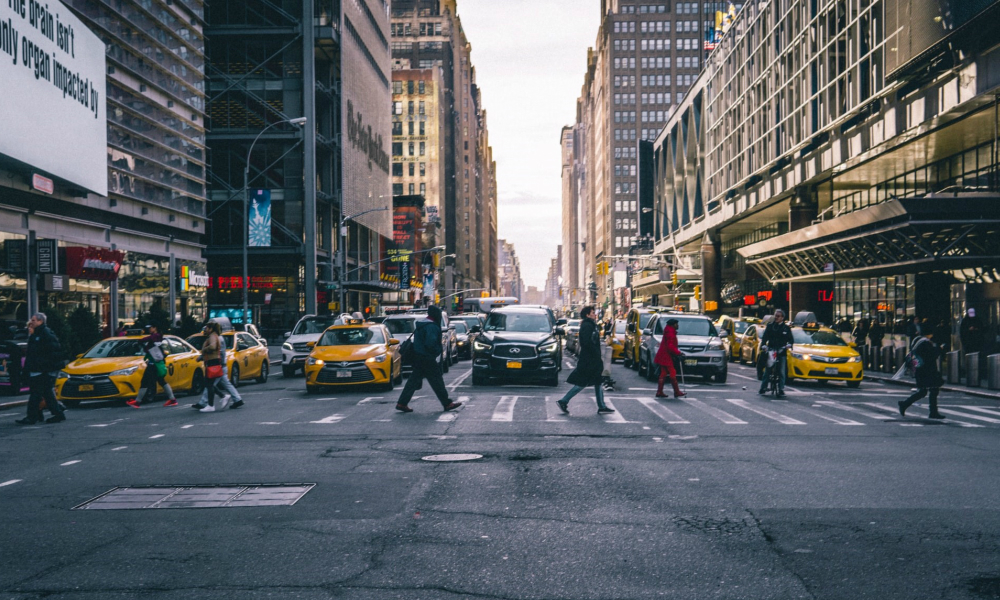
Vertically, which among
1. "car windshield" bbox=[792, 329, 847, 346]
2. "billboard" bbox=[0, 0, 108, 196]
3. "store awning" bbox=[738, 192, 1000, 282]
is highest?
"billboard" bbox=[0, 0, 108, 196]

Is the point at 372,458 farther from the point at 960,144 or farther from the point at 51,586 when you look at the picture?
the point at 960,144

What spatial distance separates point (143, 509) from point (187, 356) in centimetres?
1304

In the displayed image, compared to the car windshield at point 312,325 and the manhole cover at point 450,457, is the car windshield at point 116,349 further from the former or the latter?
the manhole cover at point 450,457

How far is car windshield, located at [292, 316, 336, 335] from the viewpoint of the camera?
89.5ft

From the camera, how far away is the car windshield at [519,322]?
70.0 feet

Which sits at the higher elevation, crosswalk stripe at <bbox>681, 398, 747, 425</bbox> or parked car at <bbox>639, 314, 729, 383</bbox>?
parked car at <bbox>639, 314, 729, 383</bbox>

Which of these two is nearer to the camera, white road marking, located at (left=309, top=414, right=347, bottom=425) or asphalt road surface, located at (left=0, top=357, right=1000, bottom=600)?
asphalt road surface, located at (left=0, top=357, right=1000, bottom=600)

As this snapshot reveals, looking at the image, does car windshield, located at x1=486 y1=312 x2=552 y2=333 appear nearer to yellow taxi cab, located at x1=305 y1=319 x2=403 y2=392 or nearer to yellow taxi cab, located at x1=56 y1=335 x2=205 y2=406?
yellow taxi cab, located at x1=305 y1=319 x2=403 y2=392

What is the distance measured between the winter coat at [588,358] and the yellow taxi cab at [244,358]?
10597 mm

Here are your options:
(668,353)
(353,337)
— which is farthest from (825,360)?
(353,337)

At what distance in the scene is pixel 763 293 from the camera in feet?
188

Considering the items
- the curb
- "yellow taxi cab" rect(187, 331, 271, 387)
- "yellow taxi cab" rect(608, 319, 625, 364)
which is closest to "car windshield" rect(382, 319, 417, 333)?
"yellow taxi cab" rect(187, 331, 271, 387)

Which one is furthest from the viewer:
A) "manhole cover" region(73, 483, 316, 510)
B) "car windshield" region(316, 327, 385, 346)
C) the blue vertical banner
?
the blue vertical banner

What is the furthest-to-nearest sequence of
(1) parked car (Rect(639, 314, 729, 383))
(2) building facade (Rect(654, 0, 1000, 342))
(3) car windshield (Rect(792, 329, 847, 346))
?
(2) building facade (Rect(654, 0, 1000, 342))
(3) car windshield (Rect(792, 329, 847, 346))
(1) parked car (Rect(639, 314, 729, 383))
